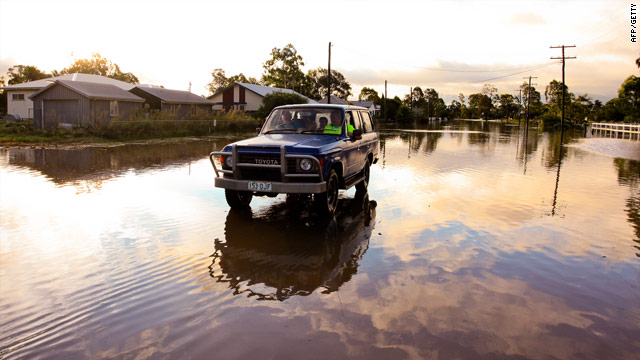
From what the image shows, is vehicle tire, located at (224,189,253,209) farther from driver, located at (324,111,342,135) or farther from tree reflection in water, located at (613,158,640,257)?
tree reflection in water, located at (613,158,640,257)

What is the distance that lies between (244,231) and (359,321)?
362 cm

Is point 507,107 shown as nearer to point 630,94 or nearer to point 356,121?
point 630,94

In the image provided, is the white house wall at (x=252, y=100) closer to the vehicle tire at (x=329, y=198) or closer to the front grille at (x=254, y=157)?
the vehicle tire at (x=329, y=198)

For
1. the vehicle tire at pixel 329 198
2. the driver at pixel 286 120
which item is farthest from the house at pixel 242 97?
the vehicle tire at pixel 329 198

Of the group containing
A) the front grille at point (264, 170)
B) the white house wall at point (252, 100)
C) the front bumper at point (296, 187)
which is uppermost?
the white house wall at point (252, 100)

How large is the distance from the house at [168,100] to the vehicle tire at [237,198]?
34.1 m

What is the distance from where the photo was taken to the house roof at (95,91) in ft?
107

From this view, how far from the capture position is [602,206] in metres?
9.72

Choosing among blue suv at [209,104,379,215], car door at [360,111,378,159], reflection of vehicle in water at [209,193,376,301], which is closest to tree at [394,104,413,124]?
car door at [360,111,378,159]

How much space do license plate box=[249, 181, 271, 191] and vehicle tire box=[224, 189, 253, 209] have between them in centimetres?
92

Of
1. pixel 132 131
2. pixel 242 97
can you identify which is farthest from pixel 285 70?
pixel 132 131

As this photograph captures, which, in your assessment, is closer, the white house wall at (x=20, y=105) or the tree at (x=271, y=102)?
the tree at (x=271, y=102)

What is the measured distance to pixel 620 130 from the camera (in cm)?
3975

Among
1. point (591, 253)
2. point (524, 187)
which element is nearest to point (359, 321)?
point (591, 253)
